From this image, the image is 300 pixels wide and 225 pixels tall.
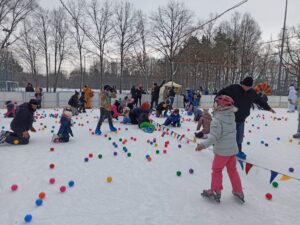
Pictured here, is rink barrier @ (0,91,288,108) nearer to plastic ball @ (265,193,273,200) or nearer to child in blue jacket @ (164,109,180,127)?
child in blue jacket @ (164,109,180,127)

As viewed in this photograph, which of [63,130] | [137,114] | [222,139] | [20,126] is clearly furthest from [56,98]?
[222,139]

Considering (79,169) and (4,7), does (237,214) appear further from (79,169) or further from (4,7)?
(4,7)

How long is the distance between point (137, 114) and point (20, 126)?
193 inches

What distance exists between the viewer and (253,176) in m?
4.51

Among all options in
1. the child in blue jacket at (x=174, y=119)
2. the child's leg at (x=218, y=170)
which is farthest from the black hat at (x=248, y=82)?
the child in blue jacket at (x=174, y=119)

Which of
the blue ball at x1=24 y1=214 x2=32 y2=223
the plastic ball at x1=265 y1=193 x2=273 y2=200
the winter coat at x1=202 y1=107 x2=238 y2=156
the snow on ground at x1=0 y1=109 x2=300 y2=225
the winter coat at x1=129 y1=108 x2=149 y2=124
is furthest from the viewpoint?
the winter coat at x1=129 y1=108 x2=149 y2=124

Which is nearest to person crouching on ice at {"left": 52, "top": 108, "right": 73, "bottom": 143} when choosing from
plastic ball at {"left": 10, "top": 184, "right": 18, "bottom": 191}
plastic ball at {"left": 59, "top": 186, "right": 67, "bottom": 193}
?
plastic ball at {"left": 10, "top": 184, "right": 18, "bottom": 191}

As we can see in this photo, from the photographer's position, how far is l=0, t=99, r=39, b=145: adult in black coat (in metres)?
6.51

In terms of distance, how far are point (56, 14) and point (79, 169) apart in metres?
27.7

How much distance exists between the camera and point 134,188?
3.89 metres

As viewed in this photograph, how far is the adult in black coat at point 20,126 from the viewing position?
6.51 metres

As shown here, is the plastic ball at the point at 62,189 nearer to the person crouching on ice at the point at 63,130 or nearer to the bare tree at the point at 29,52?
the person crouching on ice at the point at 63,130

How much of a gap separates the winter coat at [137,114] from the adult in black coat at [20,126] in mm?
4325

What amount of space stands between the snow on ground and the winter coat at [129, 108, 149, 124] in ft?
11.1
